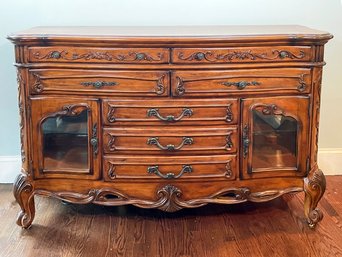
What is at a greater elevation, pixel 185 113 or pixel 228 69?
pixel 228 69

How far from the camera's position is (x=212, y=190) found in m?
2.22

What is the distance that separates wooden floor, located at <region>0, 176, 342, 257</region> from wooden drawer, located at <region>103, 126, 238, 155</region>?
1.17 feet

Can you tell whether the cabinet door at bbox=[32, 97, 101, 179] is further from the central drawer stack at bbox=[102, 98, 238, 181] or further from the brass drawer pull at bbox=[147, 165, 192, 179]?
the brass drawer pull at bbox=[147, 165, 192, 179]

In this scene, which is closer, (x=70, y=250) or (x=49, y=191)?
(x=70, y=250)

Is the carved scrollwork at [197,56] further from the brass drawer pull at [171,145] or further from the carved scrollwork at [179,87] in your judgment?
the brass drawer pull at [171,145]

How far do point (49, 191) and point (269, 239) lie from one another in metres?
0.94

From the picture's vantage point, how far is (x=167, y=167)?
2.18 meters

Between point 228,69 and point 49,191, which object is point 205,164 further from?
point 49,191

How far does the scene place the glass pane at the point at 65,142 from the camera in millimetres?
2172

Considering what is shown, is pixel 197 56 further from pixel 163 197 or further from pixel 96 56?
pixel 163 197

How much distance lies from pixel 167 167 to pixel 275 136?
47cm

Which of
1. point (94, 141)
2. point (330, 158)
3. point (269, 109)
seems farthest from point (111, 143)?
point (330, 158)

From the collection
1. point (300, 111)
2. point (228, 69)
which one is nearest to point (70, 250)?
point (228, 69)

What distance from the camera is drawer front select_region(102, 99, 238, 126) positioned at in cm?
212
